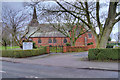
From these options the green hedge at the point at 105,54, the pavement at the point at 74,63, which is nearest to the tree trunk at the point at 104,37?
the green hedge at the point at 105,54

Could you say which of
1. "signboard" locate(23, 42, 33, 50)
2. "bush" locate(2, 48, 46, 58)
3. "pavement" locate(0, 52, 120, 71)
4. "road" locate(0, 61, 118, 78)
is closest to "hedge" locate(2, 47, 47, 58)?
"bush" locate(2, 48, 46, 58)

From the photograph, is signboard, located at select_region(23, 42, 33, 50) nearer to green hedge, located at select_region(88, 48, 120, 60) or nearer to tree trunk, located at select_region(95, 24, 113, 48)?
green hedge, located at select_region(88, 48, 120, 60)

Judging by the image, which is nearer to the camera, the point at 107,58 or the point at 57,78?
the point at 57,78

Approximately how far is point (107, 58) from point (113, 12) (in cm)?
486

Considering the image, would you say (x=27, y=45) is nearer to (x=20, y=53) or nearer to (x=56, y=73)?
(x=20, y=53)

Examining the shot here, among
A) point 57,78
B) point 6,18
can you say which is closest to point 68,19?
point 6,18

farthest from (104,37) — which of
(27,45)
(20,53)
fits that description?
(20,53)

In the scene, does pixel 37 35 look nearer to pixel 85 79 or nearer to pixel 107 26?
pixel 107 26

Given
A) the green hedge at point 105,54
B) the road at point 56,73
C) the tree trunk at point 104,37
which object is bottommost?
the road at point 56,73

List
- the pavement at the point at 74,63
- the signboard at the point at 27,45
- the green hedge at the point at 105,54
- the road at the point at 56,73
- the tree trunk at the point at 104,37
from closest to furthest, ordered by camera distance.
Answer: the road at the point at 56,73 → the pavement at the point at 74,63 → the green hedge at the point at 105,54 → the tree trunk at the point at 104,37 → the signboard at the point at 27,45

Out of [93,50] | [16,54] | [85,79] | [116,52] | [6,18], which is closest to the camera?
[85,79]

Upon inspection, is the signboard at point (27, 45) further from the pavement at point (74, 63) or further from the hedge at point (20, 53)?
the pavement at point (74, 63)

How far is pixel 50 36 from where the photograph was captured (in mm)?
44438

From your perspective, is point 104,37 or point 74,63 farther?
point 104,37
